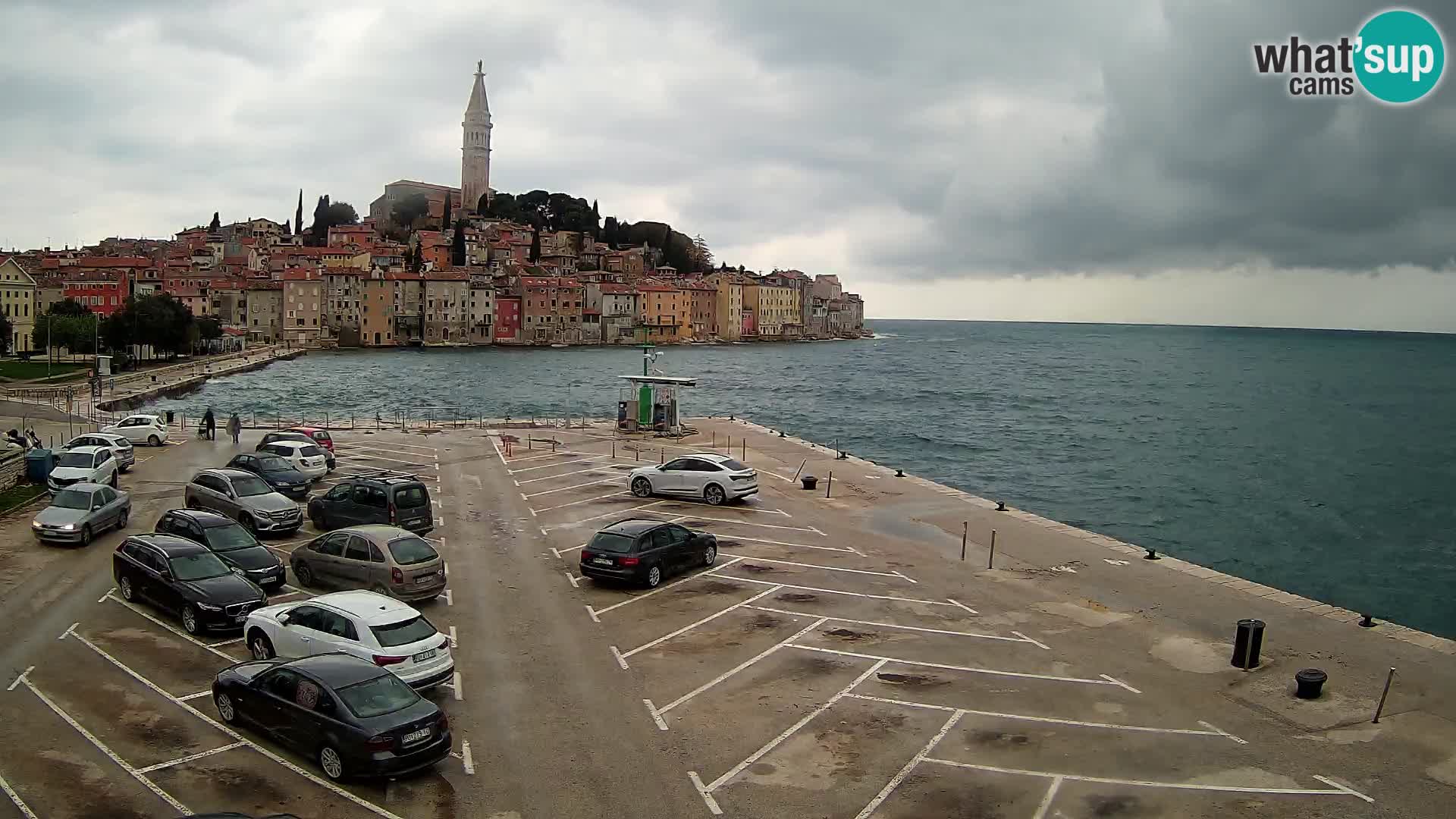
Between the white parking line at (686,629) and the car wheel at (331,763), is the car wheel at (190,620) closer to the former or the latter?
the car wheel at (331,763)

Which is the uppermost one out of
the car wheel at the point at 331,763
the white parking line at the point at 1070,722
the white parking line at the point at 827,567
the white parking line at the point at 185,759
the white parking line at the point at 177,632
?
the car wheel at the point at 331,763

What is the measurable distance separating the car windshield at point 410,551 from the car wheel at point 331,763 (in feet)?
20.3

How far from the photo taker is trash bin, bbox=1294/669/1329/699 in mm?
13594

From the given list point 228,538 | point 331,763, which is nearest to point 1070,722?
point 331,763

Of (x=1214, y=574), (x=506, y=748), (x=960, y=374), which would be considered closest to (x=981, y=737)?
(x=506, y=748)

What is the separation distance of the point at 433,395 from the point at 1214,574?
79781mm

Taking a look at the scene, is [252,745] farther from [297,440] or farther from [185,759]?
[297,440]

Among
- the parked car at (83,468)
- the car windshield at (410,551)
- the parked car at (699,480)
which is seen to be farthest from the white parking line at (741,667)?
the parked car at (83,468)

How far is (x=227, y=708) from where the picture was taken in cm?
1148

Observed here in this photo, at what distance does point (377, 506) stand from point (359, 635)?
9.27 m

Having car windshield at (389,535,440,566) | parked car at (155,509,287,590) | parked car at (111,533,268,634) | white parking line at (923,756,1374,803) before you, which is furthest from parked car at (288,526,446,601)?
white parking line at (923,756,1374,803)

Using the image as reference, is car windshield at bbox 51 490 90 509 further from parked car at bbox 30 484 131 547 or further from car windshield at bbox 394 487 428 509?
car windshield at bbox 394 487 428 509

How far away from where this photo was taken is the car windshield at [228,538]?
56.7 ft

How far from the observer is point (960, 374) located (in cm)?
13200
